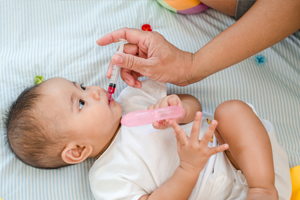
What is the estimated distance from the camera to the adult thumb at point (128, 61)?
1.06 m

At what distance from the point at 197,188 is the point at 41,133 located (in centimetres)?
68

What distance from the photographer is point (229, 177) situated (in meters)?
1.13

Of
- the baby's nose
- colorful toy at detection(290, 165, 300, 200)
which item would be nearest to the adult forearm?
the baby's nose

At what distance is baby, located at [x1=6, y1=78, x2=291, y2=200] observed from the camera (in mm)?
1015

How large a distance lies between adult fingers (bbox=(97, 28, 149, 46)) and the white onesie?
406 mm

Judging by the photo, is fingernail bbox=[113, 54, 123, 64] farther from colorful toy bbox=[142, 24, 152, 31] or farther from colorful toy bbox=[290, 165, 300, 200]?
colorful toy bbox=[290, 165, 300, 200]

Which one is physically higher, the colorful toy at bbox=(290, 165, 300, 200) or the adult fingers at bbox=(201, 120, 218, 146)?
the adult fingers at bbox=(201, 120, 218, 146)

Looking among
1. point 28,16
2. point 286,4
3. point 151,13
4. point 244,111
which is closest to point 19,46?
point 28,16

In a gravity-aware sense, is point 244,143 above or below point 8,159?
above

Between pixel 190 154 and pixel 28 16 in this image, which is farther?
pixel 28 16

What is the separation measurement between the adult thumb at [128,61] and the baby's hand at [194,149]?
0.97ft

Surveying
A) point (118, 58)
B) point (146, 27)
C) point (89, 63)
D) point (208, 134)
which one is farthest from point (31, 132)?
point (146, 27)

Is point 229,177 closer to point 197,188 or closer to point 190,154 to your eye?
point 197,188

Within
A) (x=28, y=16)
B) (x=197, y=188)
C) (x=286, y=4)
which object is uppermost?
(x=286, y=4)
